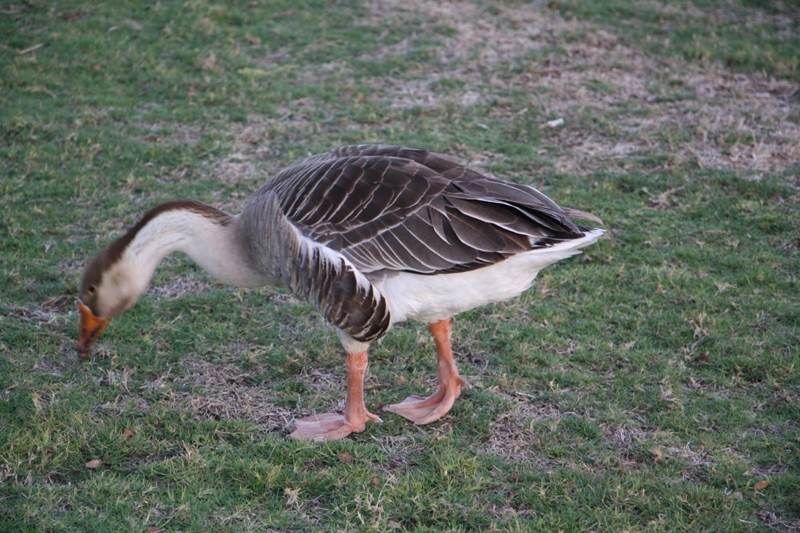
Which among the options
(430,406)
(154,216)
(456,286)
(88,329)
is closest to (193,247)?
(154,216)

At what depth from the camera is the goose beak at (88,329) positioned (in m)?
3.87

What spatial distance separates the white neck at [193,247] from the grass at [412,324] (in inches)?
25.9

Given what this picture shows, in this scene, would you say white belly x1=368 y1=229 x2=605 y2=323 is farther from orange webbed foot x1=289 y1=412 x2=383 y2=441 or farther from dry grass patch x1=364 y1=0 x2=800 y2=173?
dry grass patch x1=364 y1=0 x2=800 y2=173

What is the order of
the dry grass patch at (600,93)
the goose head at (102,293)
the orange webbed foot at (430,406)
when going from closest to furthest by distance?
the goose head at (102,293), the orange webbed foot at (430,406), the dry grass patch at (600,93)

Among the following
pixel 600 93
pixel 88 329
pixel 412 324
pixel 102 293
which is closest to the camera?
pixel 102 293

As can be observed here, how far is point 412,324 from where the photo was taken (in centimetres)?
491

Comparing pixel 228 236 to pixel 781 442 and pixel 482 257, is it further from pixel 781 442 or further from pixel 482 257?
pixel 781 442

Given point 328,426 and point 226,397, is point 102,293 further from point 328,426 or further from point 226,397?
point 328,426

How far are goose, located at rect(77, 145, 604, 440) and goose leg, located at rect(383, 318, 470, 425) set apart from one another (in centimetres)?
3

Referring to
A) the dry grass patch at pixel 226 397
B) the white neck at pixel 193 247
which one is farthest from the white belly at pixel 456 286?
the dry grass patch at pixel 226 397

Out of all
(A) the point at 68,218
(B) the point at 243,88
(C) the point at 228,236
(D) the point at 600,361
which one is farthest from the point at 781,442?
(B) the point at 243,88

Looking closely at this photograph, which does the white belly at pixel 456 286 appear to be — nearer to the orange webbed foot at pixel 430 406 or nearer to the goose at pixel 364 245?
the goose at pixel 364 245

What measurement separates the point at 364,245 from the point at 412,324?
4.49ft

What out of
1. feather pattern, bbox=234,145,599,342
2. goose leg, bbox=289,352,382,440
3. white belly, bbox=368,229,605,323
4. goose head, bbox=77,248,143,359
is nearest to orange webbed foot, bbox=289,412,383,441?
goose leg, bbox=289,352,382,440
